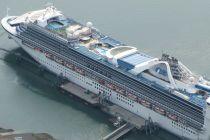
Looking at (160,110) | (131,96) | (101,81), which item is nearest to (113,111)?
(131,96)

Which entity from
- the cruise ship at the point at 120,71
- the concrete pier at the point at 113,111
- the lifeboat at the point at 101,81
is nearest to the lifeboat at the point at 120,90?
the cruise ship at the point at 120,71

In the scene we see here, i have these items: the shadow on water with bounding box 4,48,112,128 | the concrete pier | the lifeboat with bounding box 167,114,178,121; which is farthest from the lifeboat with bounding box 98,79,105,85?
the lifeboat with bounding box 167,114,178,121

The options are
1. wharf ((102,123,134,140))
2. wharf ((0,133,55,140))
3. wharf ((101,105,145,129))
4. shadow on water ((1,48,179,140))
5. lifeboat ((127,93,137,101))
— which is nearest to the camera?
wharf ((0,133,55,140))

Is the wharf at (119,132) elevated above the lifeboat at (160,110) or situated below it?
below

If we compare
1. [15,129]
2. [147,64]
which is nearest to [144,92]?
[147,64]

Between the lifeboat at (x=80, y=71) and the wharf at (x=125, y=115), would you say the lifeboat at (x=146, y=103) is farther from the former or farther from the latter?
the lifeboat at (x=80, y=71)

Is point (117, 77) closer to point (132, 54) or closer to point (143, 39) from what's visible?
point (132, 54)

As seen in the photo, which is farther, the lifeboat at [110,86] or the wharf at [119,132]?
the lifeboat at [110,86]

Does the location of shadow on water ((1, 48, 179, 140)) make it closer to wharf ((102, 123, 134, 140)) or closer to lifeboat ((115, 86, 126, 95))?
wharf ((102, 123, 134, 140))
